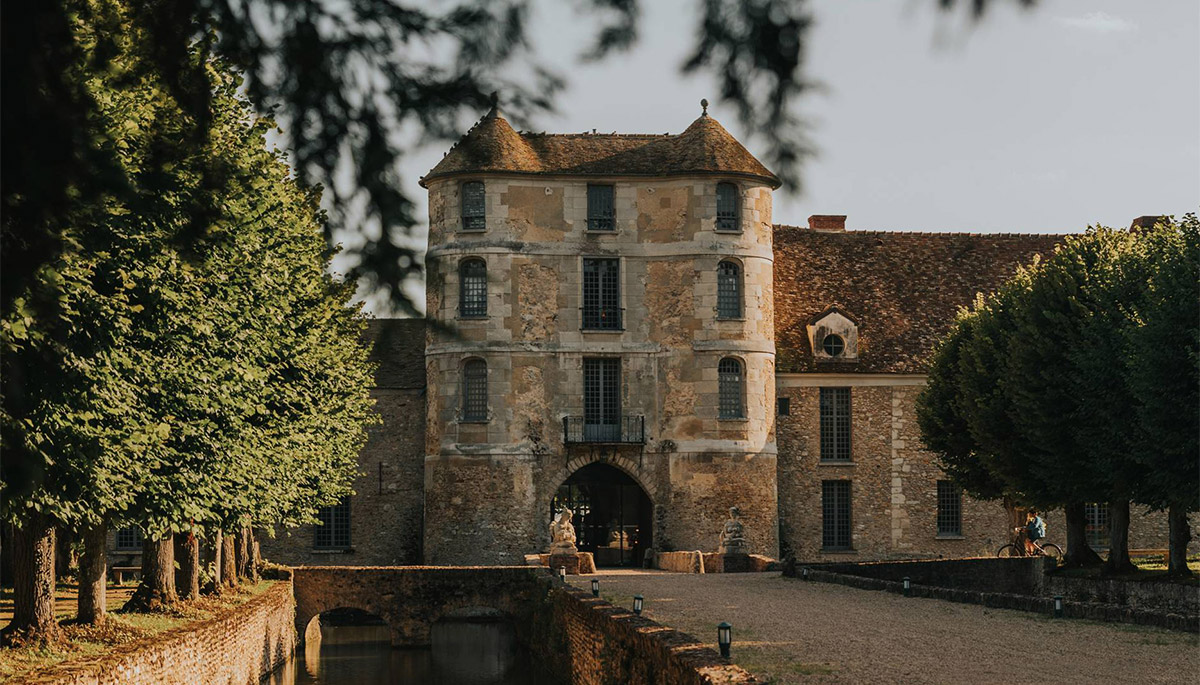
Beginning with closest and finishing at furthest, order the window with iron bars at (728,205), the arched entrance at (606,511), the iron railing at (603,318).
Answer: the iron railing at (603,318) → the window with iron bars at (728,205) → the arched entrance at (606,511)

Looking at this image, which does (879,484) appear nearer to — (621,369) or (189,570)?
(621,369)

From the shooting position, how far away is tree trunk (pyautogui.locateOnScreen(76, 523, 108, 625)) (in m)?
19.6

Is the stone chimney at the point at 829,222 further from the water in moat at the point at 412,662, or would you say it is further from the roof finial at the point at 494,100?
the roof finial at the point at 494,100

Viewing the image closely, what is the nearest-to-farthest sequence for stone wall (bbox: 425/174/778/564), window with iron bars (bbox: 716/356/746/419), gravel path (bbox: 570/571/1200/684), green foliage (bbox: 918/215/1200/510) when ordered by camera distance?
1. gravel path (bbox: 570/571/1200/684)
2. green foliage (bbox: 918/215/1200/510)
3. stone wall (bbox: 425/174/778/564)
4. window with iron bars (bbox: 716/356/746/419)

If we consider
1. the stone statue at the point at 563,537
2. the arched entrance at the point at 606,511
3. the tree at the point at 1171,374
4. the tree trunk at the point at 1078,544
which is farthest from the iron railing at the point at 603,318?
the tree at the point at 1171,374

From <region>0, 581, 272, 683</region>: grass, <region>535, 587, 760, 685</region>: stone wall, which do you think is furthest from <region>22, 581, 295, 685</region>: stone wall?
<region>535, 587, 760, 685</region>: stone wall

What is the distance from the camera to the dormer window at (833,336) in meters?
43.8

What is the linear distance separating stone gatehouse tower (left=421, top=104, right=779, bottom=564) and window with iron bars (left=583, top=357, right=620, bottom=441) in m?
0.05

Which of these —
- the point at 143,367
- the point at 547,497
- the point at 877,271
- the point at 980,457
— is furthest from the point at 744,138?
the point at 877,271

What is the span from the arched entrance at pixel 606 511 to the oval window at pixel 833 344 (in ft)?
21.8

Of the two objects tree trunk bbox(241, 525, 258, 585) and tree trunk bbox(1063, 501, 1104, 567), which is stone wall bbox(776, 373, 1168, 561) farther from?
tree trunk bbox(241, 525, 258, 585)

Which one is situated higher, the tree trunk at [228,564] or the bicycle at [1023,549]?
the tree trunk at [228,564]

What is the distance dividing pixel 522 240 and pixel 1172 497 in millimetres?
19374

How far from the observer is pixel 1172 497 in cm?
2692
